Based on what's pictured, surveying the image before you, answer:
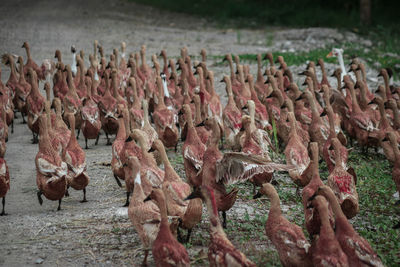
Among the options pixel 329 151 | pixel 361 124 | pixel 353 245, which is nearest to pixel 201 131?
pixel 329 151

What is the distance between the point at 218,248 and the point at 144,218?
1.09 meters

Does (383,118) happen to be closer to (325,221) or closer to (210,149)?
(210,149)

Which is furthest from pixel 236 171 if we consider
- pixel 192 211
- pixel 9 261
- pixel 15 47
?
pixel 15 47

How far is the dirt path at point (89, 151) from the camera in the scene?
647 centimetres

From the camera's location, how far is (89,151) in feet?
34.7

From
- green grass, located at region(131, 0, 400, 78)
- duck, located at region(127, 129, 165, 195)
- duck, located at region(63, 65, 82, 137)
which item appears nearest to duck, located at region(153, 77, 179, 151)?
duck, located at region(63, 65, 82, 137)

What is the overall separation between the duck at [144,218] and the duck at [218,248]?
1.96 feet

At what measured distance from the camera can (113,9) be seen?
27.8m

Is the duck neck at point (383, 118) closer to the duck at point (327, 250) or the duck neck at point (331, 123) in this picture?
the duck neck at point (331, 123)

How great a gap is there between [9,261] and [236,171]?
8.99 feet

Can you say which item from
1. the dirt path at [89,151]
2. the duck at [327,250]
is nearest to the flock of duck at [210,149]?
the duck at [327,250]

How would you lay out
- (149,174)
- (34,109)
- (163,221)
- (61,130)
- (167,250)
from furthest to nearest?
(34,109) → (61,130) → (149,174) → (163,221) → (167,250)

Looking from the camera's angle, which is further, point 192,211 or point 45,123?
point 45,123

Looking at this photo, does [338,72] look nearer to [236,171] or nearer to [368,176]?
[368,176]
